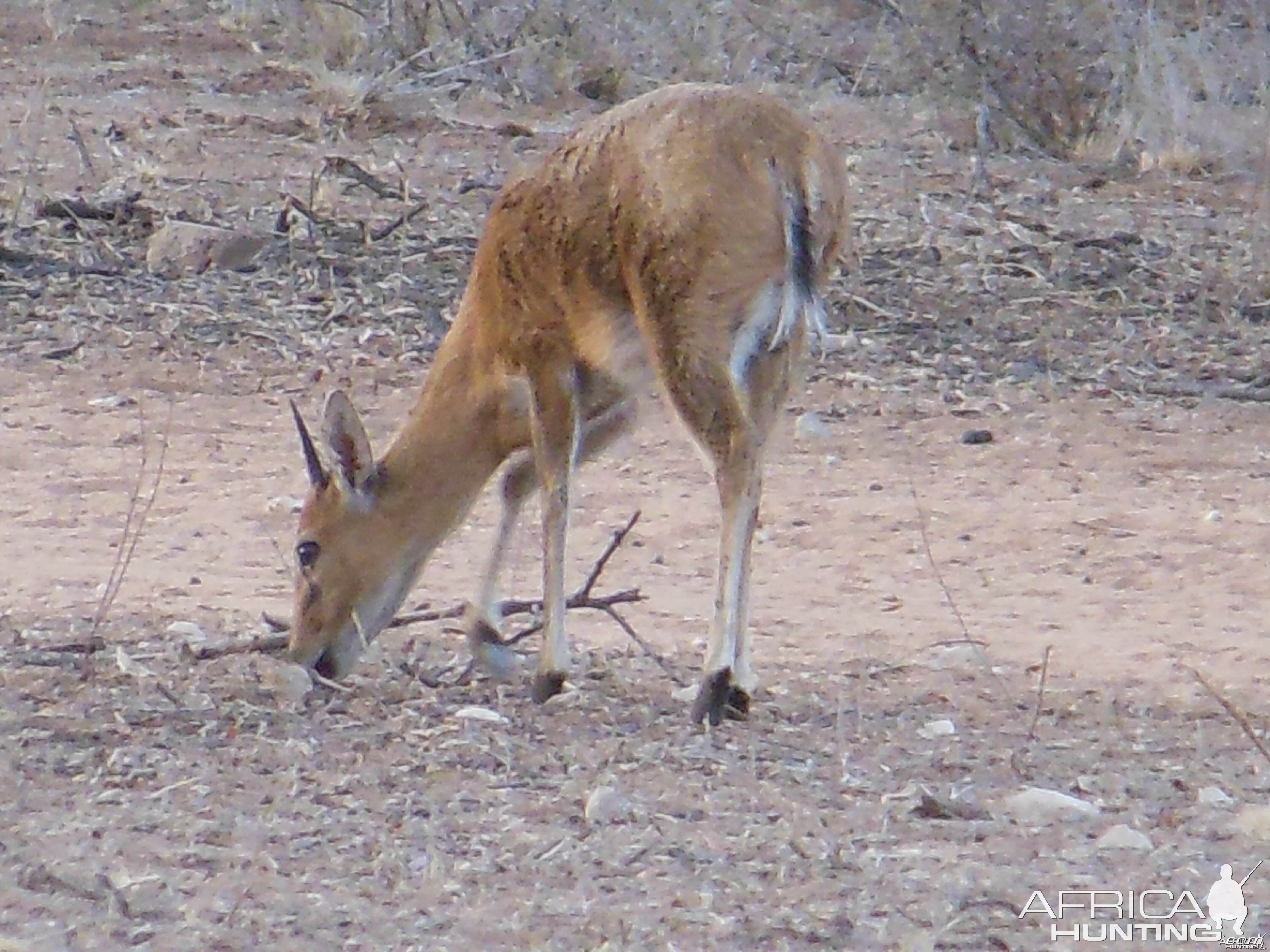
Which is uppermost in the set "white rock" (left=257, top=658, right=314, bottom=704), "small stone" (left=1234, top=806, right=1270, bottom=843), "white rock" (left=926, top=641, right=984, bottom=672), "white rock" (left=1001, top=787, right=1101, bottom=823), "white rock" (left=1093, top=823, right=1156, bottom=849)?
"white rock" (left=1093, top=823, right=1156, bottom=849)

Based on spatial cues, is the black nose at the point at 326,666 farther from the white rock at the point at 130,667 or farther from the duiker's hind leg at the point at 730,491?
the duiker's hind leg at the point at 730,491

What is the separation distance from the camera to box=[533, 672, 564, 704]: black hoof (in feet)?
20.5

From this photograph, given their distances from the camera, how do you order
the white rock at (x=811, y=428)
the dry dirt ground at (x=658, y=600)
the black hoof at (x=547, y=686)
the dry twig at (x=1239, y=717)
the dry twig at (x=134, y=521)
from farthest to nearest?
the white rock at (x=811, y=428) → the dry twig at (x=134, y=521) → the black hoof at (x=547, y=686) → the dry twig at (x=1239, y=717) → the dry dirt ground at (x=658, y=600)

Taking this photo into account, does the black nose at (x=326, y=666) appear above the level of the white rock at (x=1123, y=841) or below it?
below

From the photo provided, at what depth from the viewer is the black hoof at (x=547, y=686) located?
6258 mm

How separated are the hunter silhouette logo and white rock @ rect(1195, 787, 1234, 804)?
631 mm

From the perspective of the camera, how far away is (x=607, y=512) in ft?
28.5

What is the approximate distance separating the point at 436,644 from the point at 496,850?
7.42 ft

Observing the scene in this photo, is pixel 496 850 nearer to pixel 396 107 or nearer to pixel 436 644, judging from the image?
pixel 436 644

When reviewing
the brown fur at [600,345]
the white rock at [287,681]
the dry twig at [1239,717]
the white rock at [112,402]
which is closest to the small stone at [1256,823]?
the dry twig at [1239,717]

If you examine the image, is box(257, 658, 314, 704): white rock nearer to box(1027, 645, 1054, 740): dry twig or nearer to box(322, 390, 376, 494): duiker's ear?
box(322, 390, 376, 494): duiker's ear

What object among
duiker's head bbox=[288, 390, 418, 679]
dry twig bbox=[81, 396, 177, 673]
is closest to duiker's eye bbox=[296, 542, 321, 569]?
duiker's head bbox=[288, 390, 418, 679]

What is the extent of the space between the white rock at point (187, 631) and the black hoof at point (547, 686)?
1038 millimetres

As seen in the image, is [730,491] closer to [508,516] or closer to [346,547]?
[508,516]
